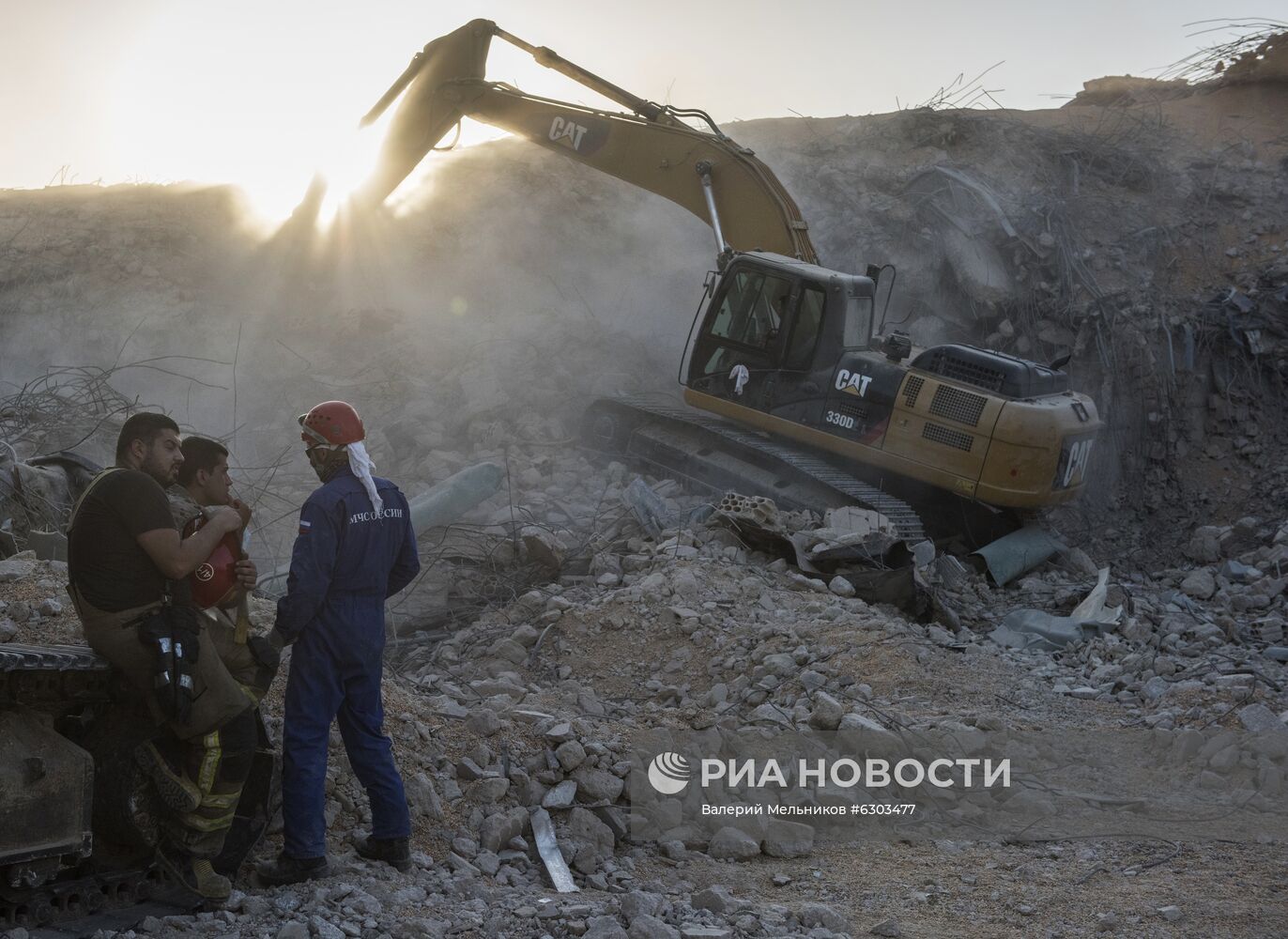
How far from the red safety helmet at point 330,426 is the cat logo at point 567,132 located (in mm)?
8165

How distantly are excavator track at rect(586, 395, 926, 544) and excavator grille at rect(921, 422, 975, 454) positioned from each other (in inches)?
23.2

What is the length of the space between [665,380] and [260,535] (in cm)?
602

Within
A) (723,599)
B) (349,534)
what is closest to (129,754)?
(349,534)

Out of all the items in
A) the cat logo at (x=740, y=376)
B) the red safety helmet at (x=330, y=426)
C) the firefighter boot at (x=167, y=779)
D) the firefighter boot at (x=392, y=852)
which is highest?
the cat logo at (x=740, y=376)

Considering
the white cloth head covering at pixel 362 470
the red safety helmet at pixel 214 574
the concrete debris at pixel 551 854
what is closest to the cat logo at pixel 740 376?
the concrete debris at pixel 551 854

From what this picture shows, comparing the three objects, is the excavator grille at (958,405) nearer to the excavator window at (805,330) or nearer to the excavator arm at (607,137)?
the excavator window at (805,330)

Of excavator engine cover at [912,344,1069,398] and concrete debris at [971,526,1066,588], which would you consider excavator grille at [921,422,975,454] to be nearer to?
excavator engine cover at [912,344,1069,398]

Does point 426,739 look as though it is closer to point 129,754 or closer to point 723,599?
point 129,754

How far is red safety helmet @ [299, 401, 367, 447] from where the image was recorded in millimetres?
4430

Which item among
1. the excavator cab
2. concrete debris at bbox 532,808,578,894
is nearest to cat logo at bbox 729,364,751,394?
the excavator cab

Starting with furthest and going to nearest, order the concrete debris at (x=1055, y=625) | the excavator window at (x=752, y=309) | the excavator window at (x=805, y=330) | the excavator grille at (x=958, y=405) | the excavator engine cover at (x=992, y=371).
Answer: the excavator window at (x=752, y=309), the excavator window at (x=805, y=330), the excavator engine cover at (x=992, y=371), the excavator grille at (x=958, y=405), the concrete debris at (x=1055, y=625)

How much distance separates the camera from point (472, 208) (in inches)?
636

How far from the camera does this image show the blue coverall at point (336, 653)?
4250mm

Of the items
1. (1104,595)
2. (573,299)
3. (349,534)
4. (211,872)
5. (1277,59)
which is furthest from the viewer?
(1277,59)
